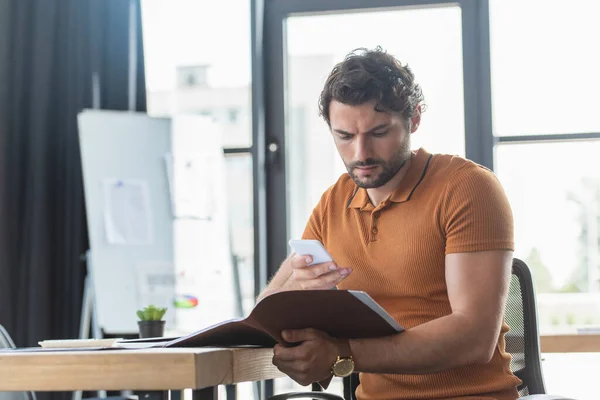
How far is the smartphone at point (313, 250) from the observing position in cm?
153

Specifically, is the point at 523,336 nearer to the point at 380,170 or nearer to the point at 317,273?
the point at 380,170

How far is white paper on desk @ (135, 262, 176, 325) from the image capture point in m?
3.71

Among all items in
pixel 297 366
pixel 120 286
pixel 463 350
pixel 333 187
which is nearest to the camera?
pixel 297 366

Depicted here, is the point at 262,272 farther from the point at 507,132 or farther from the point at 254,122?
the point at 507,132

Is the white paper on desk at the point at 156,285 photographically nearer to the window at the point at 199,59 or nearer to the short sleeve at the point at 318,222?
the window at the point at 199,59

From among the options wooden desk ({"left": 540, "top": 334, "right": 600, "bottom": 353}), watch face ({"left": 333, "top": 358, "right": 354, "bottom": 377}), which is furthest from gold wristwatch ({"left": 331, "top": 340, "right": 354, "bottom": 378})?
wooden desk ({"left": 540, "top": 334, "right": 600, "bottom": 353})

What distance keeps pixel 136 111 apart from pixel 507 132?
1708 millimetres

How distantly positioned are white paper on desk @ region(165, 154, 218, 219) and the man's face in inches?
80.2

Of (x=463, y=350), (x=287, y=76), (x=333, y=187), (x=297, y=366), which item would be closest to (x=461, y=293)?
(x=463, y=350)

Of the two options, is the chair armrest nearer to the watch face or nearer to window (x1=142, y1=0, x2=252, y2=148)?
the watch face

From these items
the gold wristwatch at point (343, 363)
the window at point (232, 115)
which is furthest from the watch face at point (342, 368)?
the window at point (232, 115)

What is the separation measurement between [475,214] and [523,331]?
0.43 meters

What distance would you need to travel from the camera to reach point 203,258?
3807mm

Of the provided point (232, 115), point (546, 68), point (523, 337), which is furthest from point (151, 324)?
point (546, 68)
